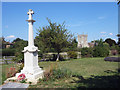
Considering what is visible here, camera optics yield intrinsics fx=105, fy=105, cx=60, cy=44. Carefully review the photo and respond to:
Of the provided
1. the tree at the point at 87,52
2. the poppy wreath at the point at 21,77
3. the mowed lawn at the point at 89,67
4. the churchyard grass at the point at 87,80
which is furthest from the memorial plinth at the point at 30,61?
the tree at the point at 87,52

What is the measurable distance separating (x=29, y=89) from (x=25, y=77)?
166cm

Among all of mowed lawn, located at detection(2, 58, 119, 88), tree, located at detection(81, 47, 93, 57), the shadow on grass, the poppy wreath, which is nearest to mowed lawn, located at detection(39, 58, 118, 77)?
mowed lawn, located at detection(2, 58, 119, 88)

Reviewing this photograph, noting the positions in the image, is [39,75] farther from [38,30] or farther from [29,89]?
[38,30]

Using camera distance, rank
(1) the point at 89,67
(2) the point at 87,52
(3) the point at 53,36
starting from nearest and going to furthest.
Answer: (1) the point at 89,67 < (3) the point at 53,36 < (2) the point at 87,52

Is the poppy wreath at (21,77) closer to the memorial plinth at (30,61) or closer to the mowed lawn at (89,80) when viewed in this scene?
the memorial plinth at (30,61)

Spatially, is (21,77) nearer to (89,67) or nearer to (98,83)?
(98,83)

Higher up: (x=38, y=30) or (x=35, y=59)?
(x=38, y=30)

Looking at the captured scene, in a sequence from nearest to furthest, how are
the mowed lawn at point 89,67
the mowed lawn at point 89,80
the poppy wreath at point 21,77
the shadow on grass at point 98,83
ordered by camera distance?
the shadow on grass at point 98,83
the mowed lawn at point 89,80
the poppy wreath at point 21,77
the mowed lawn at point 89,67

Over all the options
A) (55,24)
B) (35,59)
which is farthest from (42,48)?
(35,59)

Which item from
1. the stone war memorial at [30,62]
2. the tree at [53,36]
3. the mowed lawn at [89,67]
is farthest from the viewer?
the tree at [53,36]

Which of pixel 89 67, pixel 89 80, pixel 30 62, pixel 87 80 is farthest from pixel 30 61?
pixel 89 67

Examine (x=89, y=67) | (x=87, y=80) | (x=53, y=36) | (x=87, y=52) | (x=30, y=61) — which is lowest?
(x=89, y=67)

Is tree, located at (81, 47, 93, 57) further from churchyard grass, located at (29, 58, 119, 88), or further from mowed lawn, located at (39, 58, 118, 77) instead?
churchyard grass, located at (29, 58, 119, 88)

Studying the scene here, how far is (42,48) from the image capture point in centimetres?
1680
